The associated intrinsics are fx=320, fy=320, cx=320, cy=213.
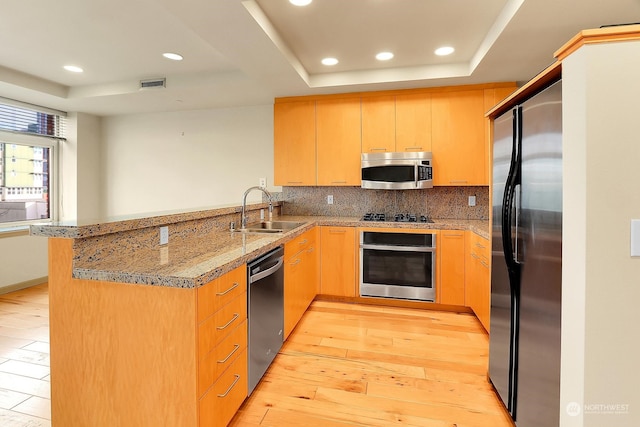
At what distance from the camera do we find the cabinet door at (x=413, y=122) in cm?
345

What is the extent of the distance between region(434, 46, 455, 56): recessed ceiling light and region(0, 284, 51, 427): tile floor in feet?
12.2

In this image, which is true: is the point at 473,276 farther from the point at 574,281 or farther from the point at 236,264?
the point at 236,264

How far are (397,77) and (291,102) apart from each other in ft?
4.07

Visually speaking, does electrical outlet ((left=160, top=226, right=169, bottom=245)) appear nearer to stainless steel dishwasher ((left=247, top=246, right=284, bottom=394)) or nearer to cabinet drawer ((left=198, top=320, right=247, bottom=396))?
stainless steel dishwasher ((left=247, top=246, right=284, bottom=394))

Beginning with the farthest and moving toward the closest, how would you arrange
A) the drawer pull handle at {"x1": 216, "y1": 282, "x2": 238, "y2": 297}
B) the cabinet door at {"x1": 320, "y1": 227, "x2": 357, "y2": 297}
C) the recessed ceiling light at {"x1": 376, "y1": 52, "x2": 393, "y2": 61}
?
the cabinet door at {"x1": 320, "y1": 227, "x2": 357, "y2": 297}
the recessed ceiling light at {"x1": 376, "y1": 52, "x2": 393, "y2": 61}
the drawer pull handle at {"x1": 216, "y1": 282, "x2": 238, "y2": 297}

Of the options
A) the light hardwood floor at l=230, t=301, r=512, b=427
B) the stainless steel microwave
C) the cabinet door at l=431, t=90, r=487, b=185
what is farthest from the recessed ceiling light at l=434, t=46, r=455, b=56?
the light hardwood floor at l=230, t=301, r=512, b=427

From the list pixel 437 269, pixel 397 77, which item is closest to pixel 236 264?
pixel 437 269

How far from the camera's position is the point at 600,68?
3.29ft

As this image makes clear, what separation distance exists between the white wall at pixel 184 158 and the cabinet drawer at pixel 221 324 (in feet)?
9.07

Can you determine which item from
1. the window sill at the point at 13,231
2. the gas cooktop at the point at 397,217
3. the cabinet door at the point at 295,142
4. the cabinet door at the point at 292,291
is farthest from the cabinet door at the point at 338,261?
the window sill at the point at 13,231

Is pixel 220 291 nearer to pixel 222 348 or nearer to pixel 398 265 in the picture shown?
pixel 222 348

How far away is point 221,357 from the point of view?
150 cm

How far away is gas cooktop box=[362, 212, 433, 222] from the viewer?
11.5ft

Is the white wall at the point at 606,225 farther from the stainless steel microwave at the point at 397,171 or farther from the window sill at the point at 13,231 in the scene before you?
the window sill at the point at 13,231
